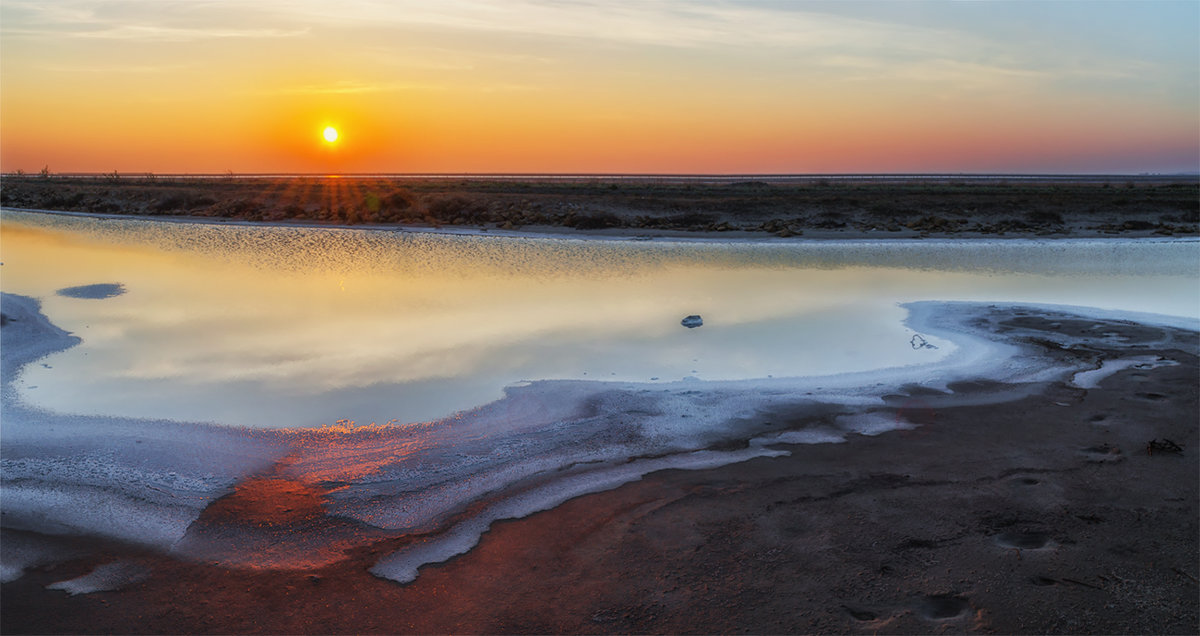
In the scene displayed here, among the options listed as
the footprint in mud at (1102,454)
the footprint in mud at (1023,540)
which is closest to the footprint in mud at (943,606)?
the footprint in mud at (1023,540)

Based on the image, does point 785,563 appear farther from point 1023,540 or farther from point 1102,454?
point 1102,454

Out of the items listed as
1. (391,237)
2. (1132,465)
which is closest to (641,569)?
(1132,465)

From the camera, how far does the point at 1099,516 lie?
7.74 metres

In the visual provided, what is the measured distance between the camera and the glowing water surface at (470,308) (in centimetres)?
1273

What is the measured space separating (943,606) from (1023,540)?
1.55m

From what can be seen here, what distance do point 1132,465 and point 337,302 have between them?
1767 centimetres

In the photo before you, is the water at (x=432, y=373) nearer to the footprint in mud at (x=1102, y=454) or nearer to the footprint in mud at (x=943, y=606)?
the footprint in mud at (x=1102, y=454)

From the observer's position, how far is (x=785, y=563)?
6.95m

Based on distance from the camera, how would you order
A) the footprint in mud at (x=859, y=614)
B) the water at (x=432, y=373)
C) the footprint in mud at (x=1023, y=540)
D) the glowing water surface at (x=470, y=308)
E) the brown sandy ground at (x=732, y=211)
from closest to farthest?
the footprint in mud at (x=859, y=614) < the footprint in mud at (x=1023, y=540) < the water at (x=432, y=373) < the glowing water surface at (x=470, y=308) < the brown sandy ground at (x=732, y=211)

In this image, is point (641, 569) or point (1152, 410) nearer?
point (641, 569)

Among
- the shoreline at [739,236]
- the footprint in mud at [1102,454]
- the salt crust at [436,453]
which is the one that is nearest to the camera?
the salt crust at [436,453]

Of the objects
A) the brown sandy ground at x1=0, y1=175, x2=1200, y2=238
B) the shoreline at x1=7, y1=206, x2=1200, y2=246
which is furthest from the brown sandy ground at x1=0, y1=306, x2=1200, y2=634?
the brown sandy ground at x1=0, y1=175, x2=1200, y2=238

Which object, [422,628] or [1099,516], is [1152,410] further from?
[422,628]

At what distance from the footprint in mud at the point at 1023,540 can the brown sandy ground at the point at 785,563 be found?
2 centimetres
